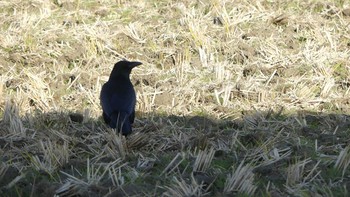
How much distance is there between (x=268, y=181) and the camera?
623 centimetres

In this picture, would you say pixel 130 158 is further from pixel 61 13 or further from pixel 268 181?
pixel 61 13

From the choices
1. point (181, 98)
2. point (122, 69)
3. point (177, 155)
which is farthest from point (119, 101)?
point (181, 98)

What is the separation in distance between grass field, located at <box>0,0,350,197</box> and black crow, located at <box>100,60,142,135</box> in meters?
0.14

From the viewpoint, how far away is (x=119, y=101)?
25.5 feet

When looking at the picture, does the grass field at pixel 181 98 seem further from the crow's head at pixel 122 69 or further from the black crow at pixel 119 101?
the crow's head at pixel 122 69

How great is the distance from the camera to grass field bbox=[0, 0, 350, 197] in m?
6.32

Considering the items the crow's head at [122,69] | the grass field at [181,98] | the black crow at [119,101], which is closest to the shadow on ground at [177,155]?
the grass field at [181,98]

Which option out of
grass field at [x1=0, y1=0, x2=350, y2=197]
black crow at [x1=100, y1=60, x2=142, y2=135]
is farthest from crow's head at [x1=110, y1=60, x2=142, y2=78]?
grass field at [x1=0, y1=0, x2=350, y2=197]

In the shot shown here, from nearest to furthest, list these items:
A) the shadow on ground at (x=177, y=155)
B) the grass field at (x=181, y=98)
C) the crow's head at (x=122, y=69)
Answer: the shadow on ground at (x=177, y=155) < the grass field at (x=181, y=98) < the crow's head at (x=122, y=69)

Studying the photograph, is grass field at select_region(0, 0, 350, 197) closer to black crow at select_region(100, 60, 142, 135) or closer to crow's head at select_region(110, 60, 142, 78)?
black crow at select_region(100, 60, 142, 135)

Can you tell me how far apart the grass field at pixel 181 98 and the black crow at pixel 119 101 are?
0.46ft

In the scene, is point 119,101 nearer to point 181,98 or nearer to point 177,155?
point 177,155

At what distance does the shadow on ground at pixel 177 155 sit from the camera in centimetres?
606

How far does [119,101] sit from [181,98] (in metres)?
1.48
